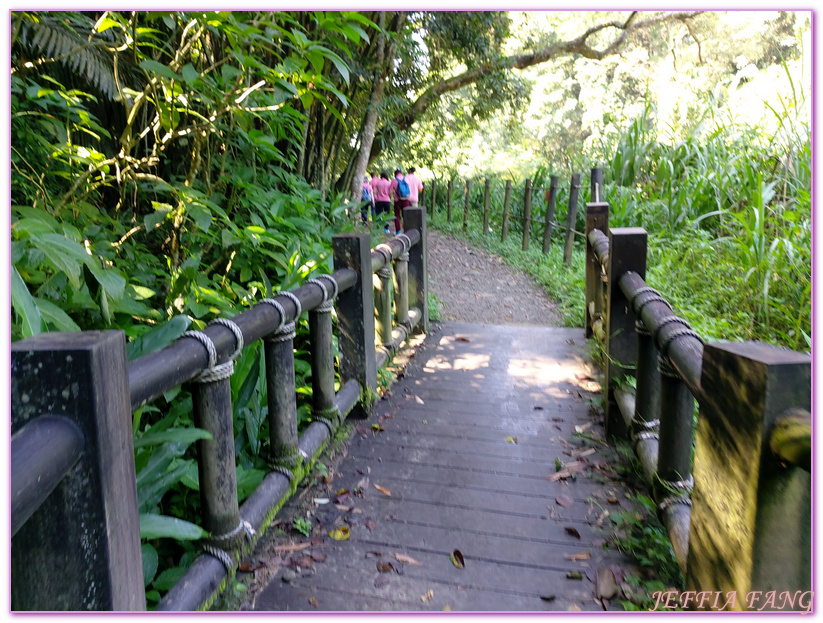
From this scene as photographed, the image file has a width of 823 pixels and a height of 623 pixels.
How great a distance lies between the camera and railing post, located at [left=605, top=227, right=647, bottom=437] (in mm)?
2752

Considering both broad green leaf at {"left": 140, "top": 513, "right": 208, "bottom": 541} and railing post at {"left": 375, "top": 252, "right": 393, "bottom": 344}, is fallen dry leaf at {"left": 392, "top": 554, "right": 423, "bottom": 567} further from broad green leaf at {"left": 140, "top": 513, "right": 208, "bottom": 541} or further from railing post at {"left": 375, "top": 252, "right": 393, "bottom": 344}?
railing post at {"left": 375, "top": 252, "right": 393, "bottom": 344}

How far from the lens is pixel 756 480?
4.02ft

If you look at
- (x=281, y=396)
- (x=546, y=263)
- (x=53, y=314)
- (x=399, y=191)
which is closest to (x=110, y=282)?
(x=53, y=314)

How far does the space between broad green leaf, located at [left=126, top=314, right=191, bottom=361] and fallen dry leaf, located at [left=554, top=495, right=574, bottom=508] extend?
59.2 inches

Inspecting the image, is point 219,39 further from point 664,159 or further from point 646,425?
point 664,159

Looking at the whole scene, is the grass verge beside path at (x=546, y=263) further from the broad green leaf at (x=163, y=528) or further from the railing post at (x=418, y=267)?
the broad green leaf at (x=163, y=528)

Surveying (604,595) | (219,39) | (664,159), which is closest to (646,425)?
(604,595)

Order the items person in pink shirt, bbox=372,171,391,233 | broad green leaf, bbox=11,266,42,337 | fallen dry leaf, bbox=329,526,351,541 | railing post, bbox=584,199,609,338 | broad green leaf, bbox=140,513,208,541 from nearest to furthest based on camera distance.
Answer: broad green leaf, bbox=11,266,42,337 → broad green leaf, bbox=140,513,208,541 → fallen dry leaf, bbox=329,526,351,541 → railing post, bbox=584,199,609,338 → person in pink shirt, bbox=372,171,391,233

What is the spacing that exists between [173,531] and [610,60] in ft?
77.2

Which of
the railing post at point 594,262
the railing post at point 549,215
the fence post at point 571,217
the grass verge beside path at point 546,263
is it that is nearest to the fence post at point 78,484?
the railing post at point 594,262

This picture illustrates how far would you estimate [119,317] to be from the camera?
245 centimetres

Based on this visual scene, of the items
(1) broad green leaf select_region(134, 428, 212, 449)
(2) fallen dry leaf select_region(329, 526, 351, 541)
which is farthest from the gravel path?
(1) broad green leaf select_region(134, 428, 212, 449)

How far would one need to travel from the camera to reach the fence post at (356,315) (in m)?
2.97

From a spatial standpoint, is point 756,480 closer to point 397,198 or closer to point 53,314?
point 53,314
